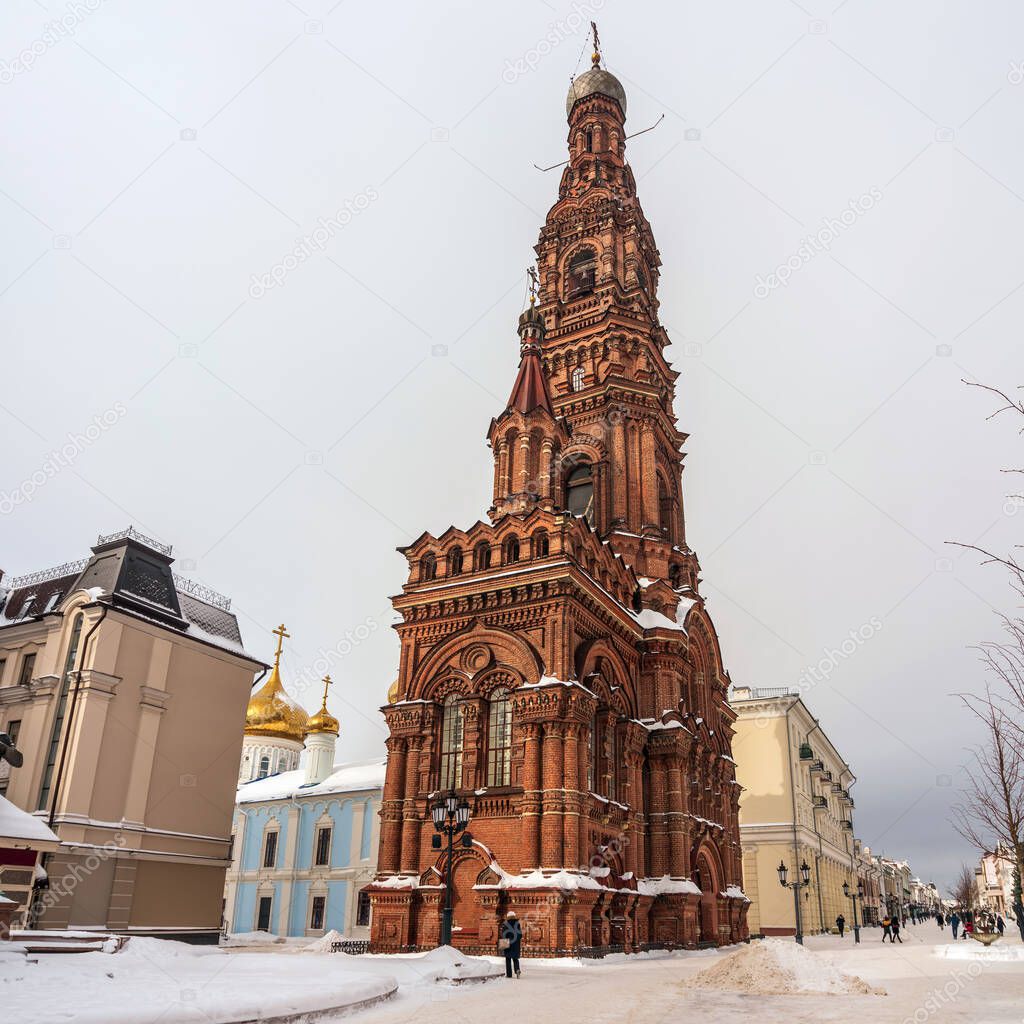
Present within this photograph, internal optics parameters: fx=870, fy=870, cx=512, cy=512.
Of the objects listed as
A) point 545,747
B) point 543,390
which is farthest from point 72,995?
point 543,390

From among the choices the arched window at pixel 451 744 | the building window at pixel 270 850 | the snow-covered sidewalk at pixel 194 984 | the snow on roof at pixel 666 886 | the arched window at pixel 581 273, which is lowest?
the snow-covered sidewalk at pixel 194 984

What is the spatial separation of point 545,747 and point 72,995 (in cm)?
1535

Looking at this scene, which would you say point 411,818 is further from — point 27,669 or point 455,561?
point 27,669

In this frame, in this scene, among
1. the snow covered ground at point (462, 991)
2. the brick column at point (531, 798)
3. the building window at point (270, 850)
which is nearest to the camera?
the snow covered ground at point (462, 991)

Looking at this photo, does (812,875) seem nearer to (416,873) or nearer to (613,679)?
(613,679)

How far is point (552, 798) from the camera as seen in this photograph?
79.3ft

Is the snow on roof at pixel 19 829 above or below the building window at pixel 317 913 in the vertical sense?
above

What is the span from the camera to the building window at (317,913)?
130ft

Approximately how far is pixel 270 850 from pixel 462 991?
100ft

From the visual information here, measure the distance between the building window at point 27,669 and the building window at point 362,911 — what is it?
58.5 ft

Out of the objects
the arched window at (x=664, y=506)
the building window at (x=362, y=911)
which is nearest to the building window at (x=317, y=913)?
the building window at (x=362, y=911)

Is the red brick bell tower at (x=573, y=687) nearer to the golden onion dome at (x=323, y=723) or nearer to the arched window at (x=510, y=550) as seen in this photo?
the arched window at (x=510, y=550)

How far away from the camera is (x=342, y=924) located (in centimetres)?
3875

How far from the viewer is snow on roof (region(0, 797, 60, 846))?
1956 centimetres
